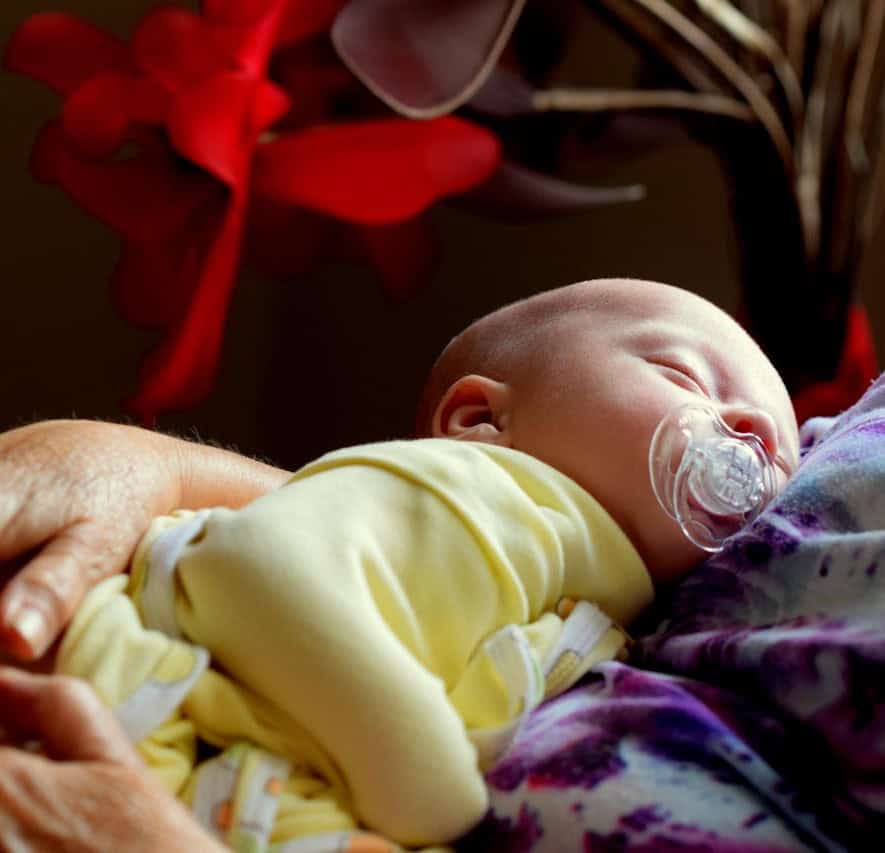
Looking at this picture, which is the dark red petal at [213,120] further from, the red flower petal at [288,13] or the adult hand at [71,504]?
the adult hand at [71,504]

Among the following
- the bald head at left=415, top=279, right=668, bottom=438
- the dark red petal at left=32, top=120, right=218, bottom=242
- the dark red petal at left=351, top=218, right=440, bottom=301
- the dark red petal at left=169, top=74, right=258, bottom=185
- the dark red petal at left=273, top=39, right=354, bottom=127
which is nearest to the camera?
the bald head at left=415, top=279, right=668, bottom=438

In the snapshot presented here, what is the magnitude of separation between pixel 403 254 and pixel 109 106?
1.57 ft

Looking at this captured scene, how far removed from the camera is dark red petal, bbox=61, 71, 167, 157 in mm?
1469

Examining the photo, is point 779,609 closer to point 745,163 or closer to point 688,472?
point 688,472

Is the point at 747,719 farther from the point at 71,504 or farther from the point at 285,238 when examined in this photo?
the point at 285,238

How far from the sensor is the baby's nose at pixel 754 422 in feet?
2.64

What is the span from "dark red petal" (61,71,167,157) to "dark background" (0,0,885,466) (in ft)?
1.42

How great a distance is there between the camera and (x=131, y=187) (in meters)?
1.54

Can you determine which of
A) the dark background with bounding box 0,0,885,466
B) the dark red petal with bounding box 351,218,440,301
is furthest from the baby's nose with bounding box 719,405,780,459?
the dark background with bounding box 0,0,885,466

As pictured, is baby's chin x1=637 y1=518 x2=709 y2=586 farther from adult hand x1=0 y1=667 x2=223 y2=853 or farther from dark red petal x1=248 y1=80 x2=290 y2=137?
dark red petal x1=248 y1=80 x2=290 y2=137

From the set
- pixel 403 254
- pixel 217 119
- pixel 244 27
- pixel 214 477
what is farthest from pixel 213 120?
pixel 214 477

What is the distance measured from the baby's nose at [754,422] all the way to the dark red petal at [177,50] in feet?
2.80

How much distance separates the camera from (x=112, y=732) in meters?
0.57

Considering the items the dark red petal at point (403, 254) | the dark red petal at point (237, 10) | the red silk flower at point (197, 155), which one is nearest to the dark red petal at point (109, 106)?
the red silk flower at point (197, 155)
